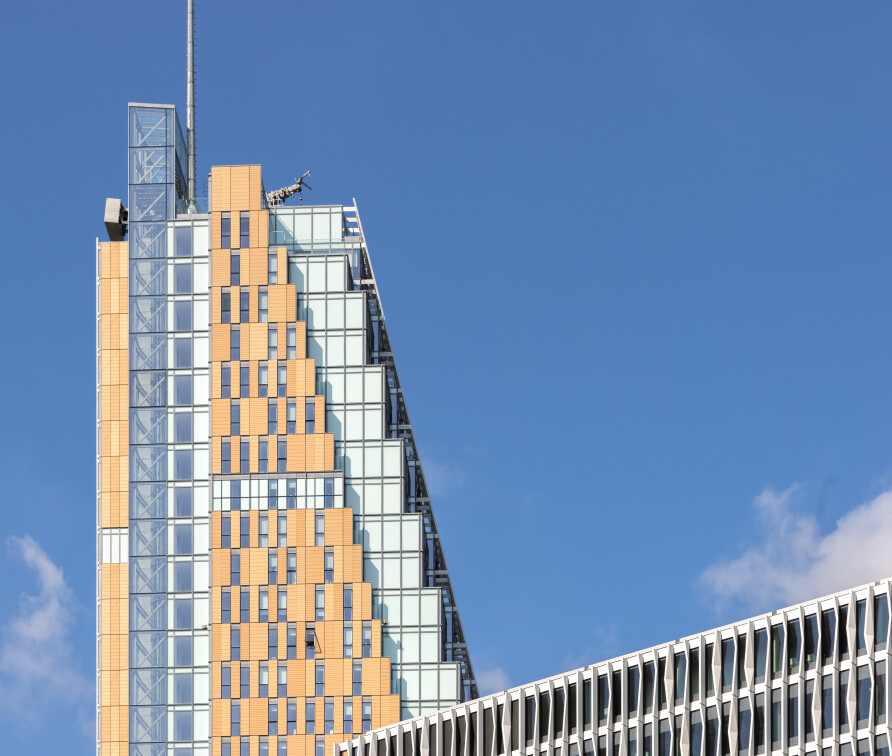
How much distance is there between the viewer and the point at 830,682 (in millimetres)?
126188

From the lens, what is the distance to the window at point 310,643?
164m

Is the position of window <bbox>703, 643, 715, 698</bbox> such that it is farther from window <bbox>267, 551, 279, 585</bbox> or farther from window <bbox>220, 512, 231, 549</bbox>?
window <bbox>220, 512, 231, 549</bbox>

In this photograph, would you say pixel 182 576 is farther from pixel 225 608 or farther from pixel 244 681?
pixel 244 681

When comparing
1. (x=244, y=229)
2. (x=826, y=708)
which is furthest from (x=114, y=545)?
(x=826, y=708)

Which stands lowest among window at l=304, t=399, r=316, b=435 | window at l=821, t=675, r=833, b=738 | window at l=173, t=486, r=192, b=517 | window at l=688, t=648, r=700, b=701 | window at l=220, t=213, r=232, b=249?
window at l=821, t=675, r=833, b=738

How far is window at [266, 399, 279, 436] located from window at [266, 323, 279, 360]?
3894mm

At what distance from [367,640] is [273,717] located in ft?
32.1

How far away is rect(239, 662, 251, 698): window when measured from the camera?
16388cm

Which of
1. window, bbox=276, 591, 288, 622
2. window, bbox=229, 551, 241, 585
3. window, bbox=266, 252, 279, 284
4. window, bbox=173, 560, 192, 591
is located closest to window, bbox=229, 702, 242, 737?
window, bbox=276, 591, 288, 622

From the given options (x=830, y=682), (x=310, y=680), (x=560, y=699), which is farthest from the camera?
(x=310, y=680)

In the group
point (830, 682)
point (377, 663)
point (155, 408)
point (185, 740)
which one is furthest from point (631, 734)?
point (155, 408)

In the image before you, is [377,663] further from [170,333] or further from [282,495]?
[170,333]

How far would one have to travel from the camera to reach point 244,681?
538ft

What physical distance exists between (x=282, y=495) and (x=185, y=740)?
21533 millimetres
